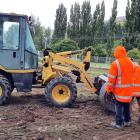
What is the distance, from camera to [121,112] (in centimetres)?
993

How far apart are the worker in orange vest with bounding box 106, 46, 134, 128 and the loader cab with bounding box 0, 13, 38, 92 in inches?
142

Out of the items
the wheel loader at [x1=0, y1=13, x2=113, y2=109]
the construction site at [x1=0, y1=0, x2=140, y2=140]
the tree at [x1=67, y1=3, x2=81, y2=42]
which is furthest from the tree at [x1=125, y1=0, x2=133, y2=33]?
the wheel loader at [x1=0, y1=13, x2=113, y2=109]

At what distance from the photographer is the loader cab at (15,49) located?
41.0ft

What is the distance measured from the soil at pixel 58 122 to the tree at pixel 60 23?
6106cm

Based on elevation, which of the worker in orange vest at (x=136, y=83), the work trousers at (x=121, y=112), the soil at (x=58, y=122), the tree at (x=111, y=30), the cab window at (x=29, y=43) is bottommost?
the soil at (x=58, y=122)

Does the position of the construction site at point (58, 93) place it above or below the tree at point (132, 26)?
below

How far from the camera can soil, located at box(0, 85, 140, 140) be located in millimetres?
8727

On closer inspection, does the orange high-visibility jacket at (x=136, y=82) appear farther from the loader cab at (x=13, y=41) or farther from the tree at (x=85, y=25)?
the tree at (x=85, y=25)

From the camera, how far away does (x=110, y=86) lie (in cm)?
972

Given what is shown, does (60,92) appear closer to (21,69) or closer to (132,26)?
(21,69)

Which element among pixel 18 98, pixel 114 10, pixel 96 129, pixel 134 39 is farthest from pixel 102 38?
pixel 96 129

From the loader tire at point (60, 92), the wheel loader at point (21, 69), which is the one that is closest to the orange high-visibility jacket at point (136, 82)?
the wheel loader at point (21, 69)

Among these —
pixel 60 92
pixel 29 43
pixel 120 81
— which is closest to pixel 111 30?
pixel 29 43

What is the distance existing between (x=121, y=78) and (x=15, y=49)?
13.0ft
